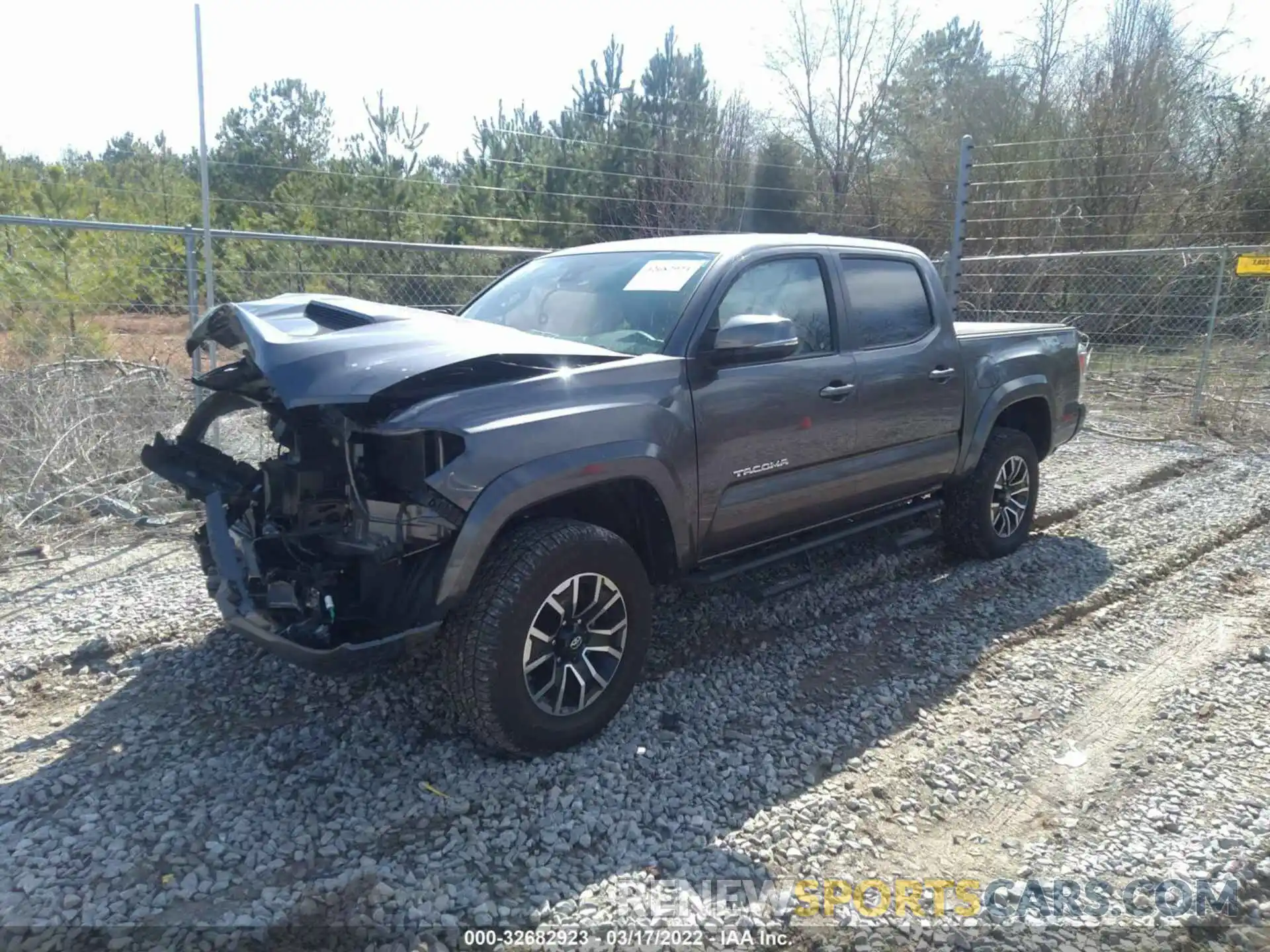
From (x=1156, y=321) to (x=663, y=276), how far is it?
409 inches

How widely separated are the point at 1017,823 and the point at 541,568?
1825mm

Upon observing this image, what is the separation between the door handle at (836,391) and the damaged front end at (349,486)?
1.23 m

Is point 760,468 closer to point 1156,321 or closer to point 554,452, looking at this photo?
point 554,452

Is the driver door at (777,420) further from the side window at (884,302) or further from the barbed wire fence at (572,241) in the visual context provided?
the barbed wire fence at (572,241)

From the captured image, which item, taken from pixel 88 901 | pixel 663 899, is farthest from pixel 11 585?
pixel 663 899

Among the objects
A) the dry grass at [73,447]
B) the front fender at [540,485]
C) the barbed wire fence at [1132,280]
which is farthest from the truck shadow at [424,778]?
the barbed wire fence at [1132,280]

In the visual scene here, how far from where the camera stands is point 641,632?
11.8ft

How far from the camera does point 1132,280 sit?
12359 mm

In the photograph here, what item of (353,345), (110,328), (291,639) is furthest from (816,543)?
(110,328)

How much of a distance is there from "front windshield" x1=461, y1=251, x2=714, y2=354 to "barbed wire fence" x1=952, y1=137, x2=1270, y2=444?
6.99m

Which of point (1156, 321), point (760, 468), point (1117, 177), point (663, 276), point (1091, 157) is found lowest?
point (760, 468)

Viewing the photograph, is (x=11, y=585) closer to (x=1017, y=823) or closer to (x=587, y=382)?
(x=587, y=382)

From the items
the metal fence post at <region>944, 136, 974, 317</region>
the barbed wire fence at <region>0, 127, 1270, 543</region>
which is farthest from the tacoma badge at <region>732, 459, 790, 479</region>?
the metal fence post at <region>944, 136, 974, 317</region>

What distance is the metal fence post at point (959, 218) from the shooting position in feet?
32.6
